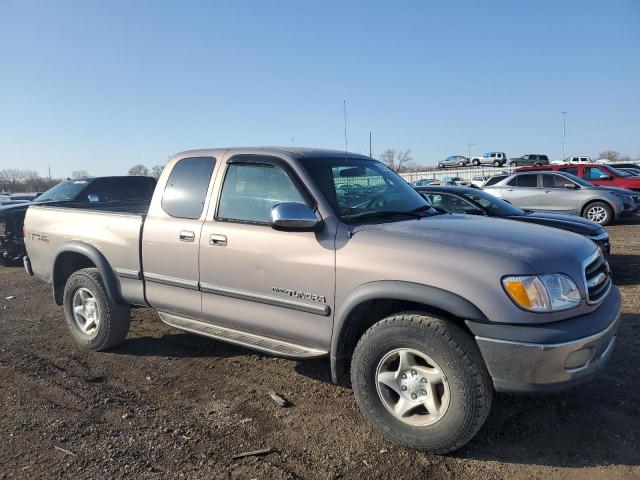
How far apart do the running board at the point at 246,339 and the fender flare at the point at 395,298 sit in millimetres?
171

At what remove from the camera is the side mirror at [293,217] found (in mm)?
3201

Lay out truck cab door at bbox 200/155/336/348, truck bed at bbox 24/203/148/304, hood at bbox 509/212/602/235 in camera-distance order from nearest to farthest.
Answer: truck cab door at bbox 200/155/336/348 → truck bed at bbox 24/203/148/304 → hood at bbox 509/212/602/235

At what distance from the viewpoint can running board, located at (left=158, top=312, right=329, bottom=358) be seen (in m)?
3.48

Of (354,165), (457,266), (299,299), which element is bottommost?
(299,299)

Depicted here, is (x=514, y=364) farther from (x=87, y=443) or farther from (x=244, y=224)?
(x=87, y=443)

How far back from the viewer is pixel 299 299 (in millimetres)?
3383

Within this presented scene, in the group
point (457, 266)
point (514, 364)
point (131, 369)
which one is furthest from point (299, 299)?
point (131, 369)

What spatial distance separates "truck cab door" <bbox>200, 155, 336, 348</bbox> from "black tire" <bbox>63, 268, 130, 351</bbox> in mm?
1274

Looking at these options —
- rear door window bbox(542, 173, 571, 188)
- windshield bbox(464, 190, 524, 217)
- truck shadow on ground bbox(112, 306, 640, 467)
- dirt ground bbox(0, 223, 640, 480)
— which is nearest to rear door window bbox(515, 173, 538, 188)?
rear door window bbox(542, 173, 571, 188)

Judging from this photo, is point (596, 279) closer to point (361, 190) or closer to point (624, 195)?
point (361, 190)

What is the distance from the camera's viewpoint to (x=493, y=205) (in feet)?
26.3

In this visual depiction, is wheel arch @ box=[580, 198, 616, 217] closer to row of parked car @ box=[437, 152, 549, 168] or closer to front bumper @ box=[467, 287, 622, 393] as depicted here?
front bumper @ box=[467, 287, 622, 393]

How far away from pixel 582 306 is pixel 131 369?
3.68m

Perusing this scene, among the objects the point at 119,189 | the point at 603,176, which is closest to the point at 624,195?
the point at 603,176
